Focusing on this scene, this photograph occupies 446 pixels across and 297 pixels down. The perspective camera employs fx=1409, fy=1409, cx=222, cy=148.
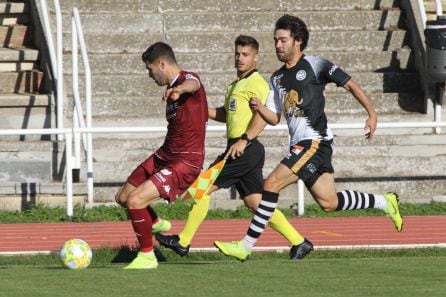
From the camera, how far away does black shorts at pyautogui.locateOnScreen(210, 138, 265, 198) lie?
44.4 feet

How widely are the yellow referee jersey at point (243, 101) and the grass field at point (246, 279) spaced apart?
5.80ft

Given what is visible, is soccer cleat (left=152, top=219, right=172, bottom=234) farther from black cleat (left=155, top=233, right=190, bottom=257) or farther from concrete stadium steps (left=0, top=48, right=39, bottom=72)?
concrete stadium steps (left=0, top=48, right=39, bottom=72)

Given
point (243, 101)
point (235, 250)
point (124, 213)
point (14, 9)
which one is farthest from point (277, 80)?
point (14, 9)

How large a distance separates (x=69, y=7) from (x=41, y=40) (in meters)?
1.10

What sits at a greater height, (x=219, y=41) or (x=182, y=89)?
(x=182, y=89)

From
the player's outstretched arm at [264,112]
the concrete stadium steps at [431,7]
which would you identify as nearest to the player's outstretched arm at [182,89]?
the player's outstretched arm at [264,112]

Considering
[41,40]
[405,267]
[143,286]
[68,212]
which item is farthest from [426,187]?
[143,286]

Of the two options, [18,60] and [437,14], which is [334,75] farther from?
[18,60]

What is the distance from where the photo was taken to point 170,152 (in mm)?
12352

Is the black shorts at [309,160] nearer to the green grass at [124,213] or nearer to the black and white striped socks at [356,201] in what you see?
the black and white striped socks at [356,201]

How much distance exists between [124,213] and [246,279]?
7.41m

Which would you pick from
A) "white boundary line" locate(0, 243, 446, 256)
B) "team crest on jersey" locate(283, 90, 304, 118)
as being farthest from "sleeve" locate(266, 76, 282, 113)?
"white boundary line" locate(0, 243, 446, 256)

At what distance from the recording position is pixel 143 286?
10047 millimetres

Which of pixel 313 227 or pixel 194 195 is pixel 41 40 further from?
pixel 194 195
